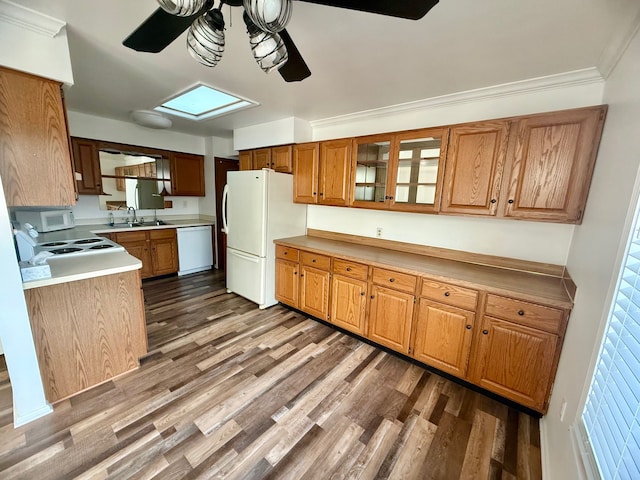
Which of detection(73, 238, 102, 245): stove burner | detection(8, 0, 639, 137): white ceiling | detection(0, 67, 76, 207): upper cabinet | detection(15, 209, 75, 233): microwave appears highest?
detection(8, 0, 639, 137): white ceiling

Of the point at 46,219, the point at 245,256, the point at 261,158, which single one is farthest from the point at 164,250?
the point at 261,158

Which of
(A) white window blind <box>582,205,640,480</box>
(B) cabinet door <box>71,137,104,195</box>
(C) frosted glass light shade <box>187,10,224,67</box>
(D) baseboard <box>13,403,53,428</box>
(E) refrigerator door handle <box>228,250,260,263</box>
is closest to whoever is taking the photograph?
(A) white window blind <box>582,205,640,480</box>

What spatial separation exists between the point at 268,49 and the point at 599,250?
1.86 metres

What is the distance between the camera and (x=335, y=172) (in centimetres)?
286

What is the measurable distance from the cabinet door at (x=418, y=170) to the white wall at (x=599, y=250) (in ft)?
3.05

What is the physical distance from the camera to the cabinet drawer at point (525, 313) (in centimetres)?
161

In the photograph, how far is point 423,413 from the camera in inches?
70.2

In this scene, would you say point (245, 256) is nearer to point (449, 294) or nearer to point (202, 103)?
point (202, 103)

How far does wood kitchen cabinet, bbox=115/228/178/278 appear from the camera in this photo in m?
3.73

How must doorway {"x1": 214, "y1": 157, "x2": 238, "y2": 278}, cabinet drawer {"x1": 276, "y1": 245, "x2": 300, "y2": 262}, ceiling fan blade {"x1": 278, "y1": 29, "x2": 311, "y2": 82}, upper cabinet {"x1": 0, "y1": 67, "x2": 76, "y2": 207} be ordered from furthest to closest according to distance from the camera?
doorway {"x1": 214, "y1": 157, "x2": 238, "y2": 278} < cabinet drawer {"x1": 276, "y1": 245, "x2": 300, "y2": 262} < upper cabinet {"x1": 0, "y1": 67, "x2": 76, "y2": 207} < ceiling fan blade {"x1": 278, "y1": 29, "x2": 311, "y2": 82}

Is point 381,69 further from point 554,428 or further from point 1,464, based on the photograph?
point 1,464

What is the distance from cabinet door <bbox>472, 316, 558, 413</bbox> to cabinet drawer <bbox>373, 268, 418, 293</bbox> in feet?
1.86

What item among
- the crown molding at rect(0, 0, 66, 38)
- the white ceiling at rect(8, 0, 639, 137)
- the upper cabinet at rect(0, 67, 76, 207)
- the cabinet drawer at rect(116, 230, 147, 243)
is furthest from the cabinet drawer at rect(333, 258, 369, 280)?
the cabinet drawer at rect(116, 230, 147, 243)

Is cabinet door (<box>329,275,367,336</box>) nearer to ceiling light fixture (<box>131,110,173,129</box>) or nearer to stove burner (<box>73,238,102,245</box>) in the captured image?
stove burner (<box>73,238,102,245</box>)
